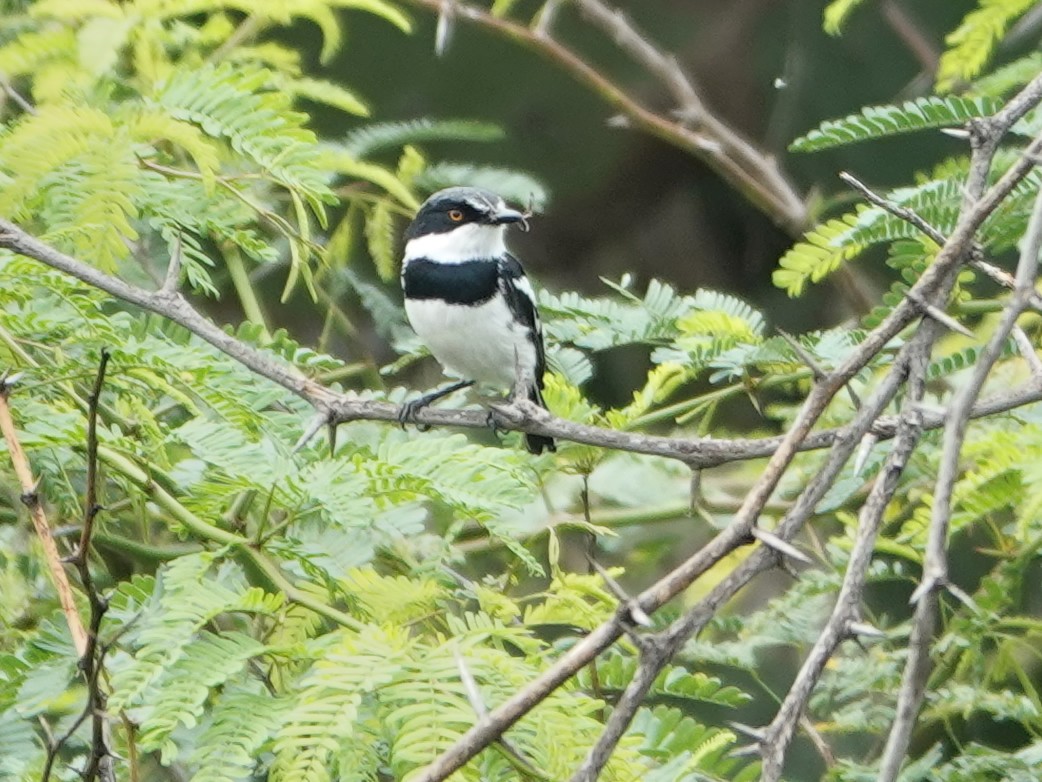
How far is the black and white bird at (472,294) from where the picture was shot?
5113 mm

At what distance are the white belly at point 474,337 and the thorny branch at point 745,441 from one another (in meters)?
1.89

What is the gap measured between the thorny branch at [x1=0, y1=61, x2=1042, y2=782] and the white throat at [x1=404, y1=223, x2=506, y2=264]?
7.10 feet

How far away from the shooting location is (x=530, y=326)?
5320 millimetres

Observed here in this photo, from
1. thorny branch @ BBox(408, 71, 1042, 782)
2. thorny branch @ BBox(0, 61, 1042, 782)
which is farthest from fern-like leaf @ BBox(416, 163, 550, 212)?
thorny branch @ BBox(408, 71, 1042, 782)

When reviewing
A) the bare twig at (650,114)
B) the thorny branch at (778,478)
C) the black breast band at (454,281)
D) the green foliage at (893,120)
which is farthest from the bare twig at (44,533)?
the bare twig at (650,114)

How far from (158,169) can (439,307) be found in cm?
189

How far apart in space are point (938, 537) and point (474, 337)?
329 centimetres

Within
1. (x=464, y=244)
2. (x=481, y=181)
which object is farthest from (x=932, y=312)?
(x=464, y=244)

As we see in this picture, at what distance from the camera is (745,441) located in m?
2.74

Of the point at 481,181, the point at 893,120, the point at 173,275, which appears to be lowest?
the point at 481,181

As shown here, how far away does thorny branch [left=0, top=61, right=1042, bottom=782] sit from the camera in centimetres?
190

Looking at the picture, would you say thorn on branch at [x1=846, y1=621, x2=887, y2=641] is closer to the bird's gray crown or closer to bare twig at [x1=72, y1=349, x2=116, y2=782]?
bare twig at [x1=72, y1=349, x2=116, y2=782]

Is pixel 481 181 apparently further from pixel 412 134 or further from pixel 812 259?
pixel 812 259

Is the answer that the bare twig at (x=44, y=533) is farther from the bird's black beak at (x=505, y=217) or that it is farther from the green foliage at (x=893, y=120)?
the bird's black beak at (x=505, y=217)
